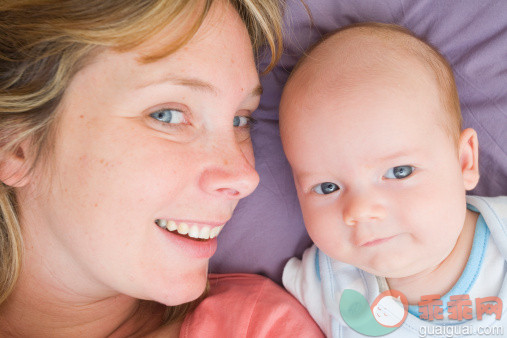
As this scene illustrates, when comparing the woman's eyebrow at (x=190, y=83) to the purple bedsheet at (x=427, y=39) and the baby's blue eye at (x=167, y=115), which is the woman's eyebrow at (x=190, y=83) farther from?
the purple bedsheet at (x=427, y=39)

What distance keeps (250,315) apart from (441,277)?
1.91 ft

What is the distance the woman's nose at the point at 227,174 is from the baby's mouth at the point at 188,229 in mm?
116

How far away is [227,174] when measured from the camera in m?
1.29

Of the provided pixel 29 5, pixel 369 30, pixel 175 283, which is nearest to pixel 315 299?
pixel 175 283

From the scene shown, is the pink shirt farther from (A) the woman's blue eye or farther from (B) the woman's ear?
(B) the woman's ear

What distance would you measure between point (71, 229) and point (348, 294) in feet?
2.77

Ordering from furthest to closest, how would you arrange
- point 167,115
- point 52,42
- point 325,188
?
point 325,188 → point 167,115 → point 52,42

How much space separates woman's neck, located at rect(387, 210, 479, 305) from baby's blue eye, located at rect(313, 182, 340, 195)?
0.37m

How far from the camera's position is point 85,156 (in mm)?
1206

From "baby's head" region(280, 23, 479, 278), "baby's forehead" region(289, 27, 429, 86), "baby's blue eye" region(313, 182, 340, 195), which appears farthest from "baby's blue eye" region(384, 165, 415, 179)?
"baby's forehead" region(289, 27, 429, 86)

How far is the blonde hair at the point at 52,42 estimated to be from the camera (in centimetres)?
116

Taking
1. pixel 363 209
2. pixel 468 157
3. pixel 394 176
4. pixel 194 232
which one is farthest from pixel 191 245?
pixel 468 157

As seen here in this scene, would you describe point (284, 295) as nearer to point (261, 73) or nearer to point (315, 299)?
point (315, 299)
